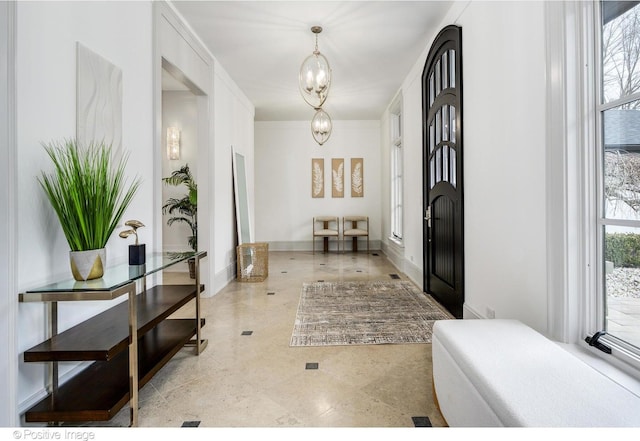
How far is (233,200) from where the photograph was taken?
18.4 ft

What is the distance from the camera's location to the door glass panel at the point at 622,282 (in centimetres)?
152

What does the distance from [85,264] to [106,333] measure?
40cm

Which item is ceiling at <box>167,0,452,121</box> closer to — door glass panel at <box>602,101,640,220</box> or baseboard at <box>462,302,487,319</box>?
door glass panel at <box>602,101,640,220</box>

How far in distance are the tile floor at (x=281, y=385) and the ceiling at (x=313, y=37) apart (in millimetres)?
3204

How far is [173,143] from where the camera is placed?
20.0 ft

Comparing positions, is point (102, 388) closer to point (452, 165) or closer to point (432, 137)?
point (452, 165)

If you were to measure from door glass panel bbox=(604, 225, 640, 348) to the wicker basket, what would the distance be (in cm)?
431

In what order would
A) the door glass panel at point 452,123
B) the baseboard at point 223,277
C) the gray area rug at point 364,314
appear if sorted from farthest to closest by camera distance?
the baseboard at point 223,277 < the door glass panel at point 452,123 < the gray area rug at point 364,314

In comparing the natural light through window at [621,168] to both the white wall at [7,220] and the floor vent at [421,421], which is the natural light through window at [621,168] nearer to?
the floor vent at [421,421]

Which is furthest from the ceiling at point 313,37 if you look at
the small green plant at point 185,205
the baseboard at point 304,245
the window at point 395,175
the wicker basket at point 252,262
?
the baseboard at point 304,245

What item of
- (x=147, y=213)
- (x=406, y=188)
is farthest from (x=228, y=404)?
(x=406, y=188)

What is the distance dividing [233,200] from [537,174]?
14.7 ft

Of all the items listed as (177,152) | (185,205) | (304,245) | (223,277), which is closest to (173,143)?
(177,152)
